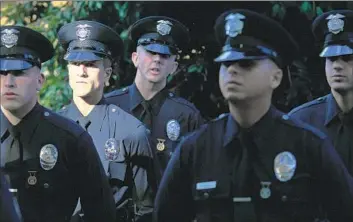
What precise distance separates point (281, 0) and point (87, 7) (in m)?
1.90

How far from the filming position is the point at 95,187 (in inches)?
291

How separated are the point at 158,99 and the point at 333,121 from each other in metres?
2.39

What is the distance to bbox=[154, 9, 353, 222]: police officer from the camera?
253 inches

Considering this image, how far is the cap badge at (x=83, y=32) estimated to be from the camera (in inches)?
376

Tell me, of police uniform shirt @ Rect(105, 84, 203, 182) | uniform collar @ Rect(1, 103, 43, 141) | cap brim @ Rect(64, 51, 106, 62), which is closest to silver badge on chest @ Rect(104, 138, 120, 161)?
cap brim @ Rect(64, 51, 106, 62)

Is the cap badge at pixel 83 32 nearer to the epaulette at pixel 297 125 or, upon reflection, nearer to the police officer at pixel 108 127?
the police officer at pixel 108 127

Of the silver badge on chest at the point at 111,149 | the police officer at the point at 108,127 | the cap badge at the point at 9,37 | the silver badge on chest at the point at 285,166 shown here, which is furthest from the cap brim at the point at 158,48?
the silver badge on chest at the point at 285,166

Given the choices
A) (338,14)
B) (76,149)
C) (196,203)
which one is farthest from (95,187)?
(338,14)

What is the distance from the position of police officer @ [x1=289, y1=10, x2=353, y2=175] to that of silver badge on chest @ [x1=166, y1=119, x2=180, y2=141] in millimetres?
1969

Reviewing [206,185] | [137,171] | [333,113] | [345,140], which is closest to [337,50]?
[333,113]

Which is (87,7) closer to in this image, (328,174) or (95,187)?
(95,187)

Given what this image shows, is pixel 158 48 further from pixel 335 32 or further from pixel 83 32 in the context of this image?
pixel 335 32

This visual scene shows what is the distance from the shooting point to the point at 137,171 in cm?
937

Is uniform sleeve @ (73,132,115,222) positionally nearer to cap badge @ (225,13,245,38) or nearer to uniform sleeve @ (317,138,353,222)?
cap badge @ (225,13,245,38)
